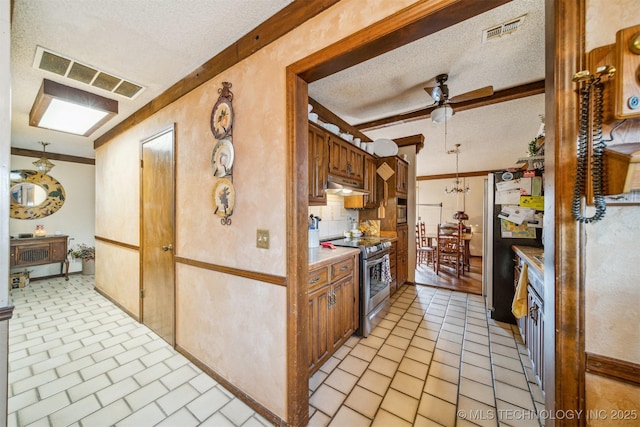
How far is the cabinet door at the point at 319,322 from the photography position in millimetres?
1809

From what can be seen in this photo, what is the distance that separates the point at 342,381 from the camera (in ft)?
6.03

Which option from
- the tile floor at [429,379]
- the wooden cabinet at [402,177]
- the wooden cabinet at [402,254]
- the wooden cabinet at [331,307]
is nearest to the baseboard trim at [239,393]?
the tile floor at [429,379]

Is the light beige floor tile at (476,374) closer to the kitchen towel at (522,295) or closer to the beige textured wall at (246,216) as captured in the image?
the kitchen towel at (522,295)

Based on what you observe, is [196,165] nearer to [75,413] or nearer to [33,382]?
[75,413]

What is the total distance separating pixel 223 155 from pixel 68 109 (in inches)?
91.8

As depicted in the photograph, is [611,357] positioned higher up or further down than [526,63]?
further down

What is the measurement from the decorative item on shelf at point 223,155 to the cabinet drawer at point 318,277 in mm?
743

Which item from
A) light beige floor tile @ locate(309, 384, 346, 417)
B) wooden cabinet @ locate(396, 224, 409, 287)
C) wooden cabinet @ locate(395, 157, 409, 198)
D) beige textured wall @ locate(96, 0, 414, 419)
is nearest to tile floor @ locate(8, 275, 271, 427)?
beige textured wall @ locate(96, 0, 414, 419)

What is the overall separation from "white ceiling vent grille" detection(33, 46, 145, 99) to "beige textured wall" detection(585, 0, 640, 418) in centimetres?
314

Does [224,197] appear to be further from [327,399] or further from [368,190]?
[368,190]

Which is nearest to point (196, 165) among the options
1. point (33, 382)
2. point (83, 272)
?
point (33, 382)

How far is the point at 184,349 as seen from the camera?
7.10 ft

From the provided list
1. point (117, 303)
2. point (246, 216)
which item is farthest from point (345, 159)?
point (117, 303)

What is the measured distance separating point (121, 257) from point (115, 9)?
9.55 ft
